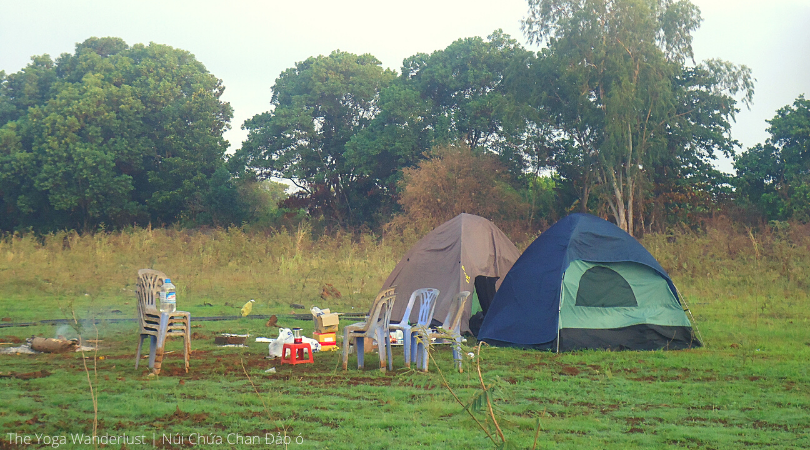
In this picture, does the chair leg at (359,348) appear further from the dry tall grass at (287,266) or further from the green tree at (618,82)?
the green tree at (618,82)

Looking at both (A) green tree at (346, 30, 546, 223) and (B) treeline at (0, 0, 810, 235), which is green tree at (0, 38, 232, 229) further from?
(A) green tree at (346, 30, 546, 223)

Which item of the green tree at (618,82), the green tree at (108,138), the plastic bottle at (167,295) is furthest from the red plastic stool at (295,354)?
the green tree at (108,138)

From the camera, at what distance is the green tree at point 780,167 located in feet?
84.0

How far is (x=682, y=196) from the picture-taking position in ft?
94.6

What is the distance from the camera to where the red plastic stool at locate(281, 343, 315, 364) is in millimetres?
8289

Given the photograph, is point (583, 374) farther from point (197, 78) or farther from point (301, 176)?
point (197, 78)

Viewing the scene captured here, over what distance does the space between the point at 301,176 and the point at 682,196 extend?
1706 cm

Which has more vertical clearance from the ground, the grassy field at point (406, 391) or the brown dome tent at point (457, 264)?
the brown dome tent at point (457, 264)

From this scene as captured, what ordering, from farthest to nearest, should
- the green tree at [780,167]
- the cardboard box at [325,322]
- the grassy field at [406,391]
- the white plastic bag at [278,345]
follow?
the green tree at [780,167] → the cardboard box at [325,322] → the white plastic bag at [278,345] → the grassy field at [406,391]

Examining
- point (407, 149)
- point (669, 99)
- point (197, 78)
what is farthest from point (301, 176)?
point (669, 99)

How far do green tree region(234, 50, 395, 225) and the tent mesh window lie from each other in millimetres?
23744

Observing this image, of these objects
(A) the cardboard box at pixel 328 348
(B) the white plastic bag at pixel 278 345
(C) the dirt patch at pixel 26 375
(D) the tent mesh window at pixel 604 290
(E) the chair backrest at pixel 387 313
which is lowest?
(C) the dirt patch at pixel 26 375

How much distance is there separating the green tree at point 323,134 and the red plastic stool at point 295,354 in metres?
24.6

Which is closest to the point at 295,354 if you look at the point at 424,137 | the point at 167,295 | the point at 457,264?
the point at 167,295
